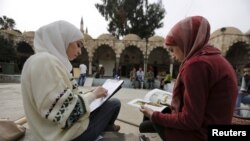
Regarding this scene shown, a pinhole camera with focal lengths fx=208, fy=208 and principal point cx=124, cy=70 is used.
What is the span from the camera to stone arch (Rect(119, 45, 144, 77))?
27.0 m

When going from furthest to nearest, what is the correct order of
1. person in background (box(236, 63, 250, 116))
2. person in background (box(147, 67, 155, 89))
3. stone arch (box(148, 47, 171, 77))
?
stone arch (box(148, 47, 171, 77)), person in background (box(147, 67, 155, 89)), person in background (box(236, 63, 250, 116))

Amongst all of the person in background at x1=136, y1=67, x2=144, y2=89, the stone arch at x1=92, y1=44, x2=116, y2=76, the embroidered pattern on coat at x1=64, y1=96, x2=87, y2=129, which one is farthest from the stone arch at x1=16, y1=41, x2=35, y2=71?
the embroidered pattern on coat at x1=64, y1=96, x2=87, y2=129

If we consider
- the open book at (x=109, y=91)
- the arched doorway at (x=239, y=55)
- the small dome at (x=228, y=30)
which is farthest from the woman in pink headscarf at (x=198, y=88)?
the arched doorway at (x=239, y=55)

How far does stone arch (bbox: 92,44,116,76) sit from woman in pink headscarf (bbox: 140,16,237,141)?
2561cm

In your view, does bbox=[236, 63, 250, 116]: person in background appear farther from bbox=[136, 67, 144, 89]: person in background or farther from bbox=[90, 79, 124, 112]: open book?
bbox=[136, 67, 144, 89]: person in background

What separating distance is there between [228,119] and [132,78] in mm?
12315

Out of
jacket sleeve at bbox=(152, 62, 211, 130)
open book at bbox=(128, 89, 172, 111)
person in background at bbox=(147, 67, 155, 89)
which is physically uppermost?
jacket sleeve at bbox=(152, 62, 211, 130)

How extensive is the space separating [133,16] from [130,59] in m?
6.59

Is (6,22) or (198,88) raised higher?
(6,22)

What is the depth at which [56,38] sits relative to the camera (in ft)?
5.20

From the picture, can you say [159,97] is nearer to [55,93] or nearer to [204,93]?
[204,93]

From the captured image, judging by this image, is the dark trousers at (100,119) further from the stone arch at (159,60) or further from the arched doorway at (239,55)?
the stone arch at (159,60)

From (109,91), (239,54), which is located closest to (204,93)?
(109,91)

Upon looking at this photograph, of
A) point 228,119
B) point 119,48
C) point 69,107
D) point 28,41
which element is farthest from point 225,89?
point 28,41
